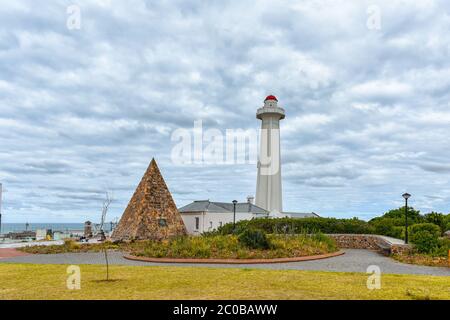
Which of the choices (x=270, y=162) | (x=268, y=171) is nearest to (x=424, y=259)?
(x=270, y=162)

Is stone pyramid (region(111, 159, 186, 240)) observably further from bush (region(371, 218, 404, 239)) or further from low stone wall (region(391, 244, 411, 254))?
low stone wall (region(391, 244, 411, 254))

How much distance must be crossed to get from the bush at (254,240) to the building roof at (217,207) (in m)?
14.7

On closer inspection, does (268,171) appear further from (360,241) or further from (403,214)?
(360,241)

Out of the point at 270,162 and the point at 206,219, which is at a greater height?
the point at 270,162

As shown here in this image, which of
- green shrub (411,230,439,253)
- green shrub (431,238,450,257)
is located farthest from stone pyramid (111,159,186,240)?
green shrub (431,238,450,257)

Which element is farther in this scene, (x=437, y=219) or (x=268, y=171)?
(x=268, y=171)

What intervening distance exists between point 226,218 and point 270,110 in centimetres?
1010

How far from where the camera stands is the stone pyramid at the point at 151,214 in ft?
79.8

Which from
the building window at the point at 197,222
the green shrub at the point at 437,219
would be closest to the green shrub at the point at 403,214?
the green shrub at the point at 437,219

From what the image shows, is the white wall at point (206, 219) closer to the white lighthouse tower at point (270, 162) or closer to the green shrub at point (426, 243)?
the white lighthouse tower at point (270, 162)

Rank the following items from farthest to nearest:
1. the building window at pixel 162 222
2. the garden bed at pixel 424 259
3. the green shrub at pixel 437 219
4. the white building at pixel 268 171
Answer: the white building at pixel 268 171, the green shrub at pixel 437 219, the building window at pixel 162 222, the garden bed at pixel 424 259

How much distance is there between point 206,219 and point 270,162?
25.2ft

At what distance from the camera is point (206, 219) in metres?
32.0
